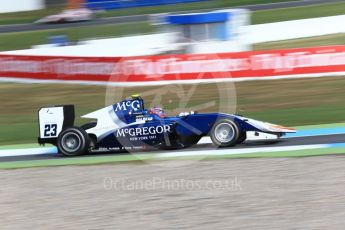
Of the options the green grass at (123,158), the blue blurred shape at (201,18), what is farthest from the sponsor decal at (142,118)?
the blue blurred shape at (201,18)

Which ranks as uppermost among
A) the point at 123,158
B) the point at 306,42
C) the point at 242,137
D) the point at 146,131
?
the point at 306,42

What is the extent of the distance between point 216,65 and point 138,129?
8517 millimetres

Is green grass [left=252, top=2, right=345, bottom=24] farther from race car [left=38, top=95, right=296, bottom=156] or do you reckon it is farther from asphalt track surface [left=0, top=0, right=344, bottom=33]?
race car [left=38, top=95, right=296, bottom=156]

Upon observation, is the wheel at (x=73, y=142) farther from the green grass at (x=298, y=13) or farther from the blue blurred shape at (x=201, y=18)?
the green grass at (x=298, y=13)

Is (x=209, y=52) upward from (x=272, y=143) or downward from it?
upward

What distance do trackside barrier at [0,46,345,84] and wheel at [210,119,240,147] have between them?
811cm

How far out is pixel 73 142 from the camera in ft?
32.7

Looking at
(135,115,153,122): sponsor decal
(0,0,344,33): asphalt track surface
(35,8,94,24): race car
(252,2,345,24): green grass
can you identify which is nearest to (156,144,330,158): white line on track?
(135,115,153,122): sponsor decal

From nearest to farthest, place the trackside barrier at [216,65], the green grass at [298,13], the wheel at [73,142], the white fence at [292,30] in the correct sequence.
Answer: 1. the wheel at [73,142]
2. the trackside barrier at [216,65]
3. the white fence at [292,30]
4. the green grass at [298,13]

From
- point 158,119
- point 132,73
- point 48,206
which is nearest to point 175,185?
point 48,206

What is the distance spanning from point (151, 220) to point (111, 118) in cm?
378

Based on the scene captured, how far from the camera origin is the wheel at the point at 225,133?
9469mm

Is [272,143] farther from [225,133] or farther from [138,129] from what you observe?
[138,129]

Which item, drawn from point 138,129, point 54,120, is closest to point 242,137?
point 138,129
